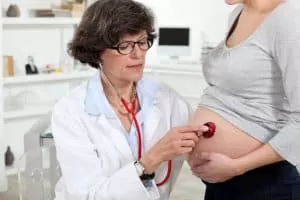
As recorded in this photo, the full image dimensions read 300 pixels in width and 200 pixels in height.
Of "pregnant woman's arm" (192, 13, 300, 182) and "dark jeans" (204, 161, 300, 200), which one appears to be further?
"dark jeans" (204, 161, 300, 200)

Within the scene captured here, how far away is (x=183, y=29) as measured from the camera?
535cm

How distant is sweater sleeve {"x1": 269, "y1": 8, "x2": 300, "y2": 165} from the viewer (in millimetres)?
1191

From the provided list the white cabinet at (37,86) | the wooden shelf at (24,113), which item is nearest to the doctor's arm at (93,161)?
the white cabinet at (37,86)

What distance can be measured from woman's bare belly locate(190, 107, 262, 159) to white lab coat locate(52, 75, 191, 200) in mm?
212

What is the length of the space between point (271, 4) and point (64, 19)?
3593 millimetres

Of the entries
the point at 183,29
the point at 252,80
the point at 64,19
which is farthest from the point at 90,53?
the point at 183,29

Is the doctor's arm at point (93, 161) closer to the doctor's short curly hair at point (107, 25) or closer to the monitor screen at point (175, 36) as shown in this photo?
the doctor's short curly hair at point (107, 25)

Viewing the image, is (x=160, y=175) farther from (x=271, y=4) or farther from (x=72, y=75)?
(x=72, y=75)

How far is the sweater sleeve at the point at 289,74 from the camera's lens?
3.91 ft

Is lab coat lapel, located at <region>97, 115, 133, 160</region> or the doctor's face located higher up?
the doctor's face

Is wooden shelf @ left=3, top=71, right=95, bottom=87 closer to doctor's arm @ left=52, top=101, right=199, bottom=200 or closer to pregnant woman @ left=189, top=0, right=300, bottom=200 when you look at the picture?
doctor's arm @ left=52, top=101, right=199, bottom=200

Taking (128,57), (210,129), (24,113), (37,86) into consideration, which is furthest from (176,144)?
(37,86)

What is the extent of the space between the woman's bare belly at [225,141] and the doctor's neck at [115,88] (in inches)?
12.2

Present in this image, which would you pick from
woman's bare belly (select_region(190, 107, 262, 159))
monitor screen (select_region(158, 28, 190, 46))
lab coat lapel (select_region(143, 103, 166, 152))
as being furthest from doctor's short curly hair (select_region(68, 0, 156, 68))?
monitor screen (select_region(158, 28, 190, 46))
